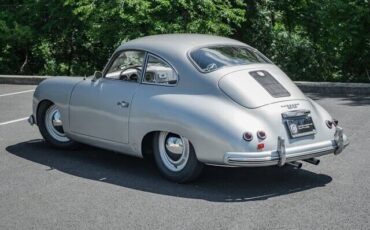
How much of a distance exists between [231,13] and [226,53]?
7.92m

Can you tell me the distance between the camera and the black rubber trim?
285 inches

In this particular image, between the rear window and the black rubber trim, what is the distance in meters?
0.24

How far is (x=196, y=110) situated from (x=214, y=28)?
838 cm

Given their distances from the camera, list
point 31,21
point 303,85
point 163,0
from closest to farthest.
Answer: point 303,85, point 163,0, point 31,21

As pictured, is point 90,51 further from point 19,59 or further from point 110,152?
point 110,152

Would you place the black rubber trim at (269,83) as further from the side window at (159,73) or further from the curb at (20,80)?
the curb at (20,80)

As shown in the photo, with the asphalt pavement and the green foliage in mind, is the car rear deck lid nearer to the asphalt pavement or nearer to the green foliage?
the asphalt pavement

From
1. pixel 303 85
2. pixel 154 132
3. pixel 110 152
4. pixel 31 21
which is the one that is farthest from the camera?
pixel 31 21

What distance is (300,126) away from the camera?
7012 millimetres

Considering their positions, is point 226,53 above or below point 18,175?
above

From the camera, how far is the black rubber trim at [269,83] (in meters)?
7.23

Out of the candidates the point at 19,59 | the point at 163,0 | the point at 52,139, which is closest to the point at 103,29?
the point at 163,0

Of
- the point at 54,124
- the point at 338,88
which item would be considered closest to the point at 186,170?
the point at 54,124

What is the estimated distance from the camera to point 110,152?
8859 mm
